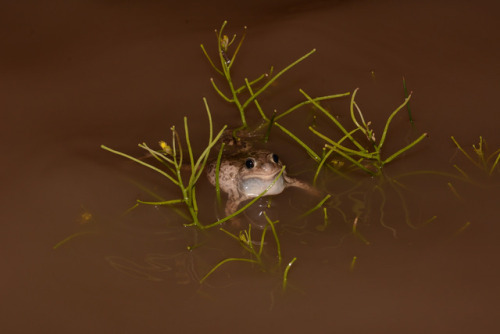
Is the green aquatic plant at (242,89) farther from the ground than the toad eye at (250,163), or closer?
farther from the ground

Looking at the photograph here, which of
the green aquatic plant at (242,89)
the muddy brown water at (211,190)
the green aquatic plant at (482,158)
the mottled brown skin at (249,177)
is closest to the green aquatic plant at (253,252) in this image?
the muddy brown water at (211,190)

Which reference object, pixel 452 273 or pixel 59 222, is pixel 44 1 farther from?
pixel 452 273

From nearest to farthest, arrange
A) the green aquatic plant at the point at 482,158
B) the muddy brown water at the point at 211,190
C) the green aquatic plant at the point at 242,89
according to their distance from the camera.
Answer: the muddy brown water at the point at 211,190 → the green aquatic plant at the point at 482,158 → the green aquatic plant at the point at 242,89

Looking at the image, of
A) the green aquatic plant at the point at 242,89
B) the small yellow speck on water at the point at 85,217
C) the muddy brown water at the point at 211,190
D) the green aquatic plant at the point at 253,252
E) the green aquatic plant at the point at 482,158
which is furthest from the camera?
the green aquatic plant at the point at 242,89

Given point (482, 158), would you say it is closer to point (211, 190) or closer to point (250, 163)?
point (250, 163)

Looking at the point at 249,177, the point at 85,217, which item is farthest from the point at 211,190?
the point at 85,217

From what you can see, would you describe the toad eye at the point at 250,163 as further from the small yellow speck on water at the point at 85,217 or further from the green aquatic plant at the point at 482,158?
the green aquatic plant at the point at 482,158

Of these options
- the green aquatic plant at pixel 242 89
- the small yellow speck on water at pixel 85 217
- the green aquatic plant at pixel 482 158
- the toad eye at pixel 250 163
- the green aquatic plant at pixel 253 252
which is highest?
the green aquatic plant at pixel 242 89
